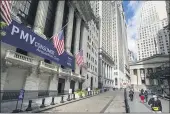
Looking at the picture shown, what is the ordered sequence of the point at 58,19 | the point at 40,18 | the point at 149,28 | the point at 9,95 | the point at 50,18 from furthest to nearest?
the point at 149,28
the point at 50,18
the point at 58,19
the point at 40,18
the point at 9,95

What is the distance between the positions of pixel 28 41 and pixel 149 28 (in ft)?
525

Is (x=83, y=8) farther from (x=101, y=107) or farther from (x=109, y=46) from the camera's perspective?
(x=109, y=46)

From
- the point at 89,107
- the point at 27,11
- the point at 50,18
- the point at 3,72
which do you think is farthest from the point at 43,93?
the point at 50,18

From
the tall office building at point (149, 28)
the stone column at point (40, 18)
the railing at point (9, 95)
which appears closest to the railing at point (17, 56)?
the railing at point (9, 95)

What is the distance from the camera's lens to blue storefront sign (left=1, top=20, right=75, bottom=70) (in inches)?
557

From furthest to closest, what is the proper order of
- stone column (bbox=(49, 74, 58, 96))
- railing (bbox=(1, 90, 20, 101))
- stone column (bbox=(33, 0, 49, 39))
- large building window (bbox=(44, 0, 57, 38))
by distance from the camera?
large building window (bbox=(44, 0, 57, 38)) → stone column (bbox=(49, 74, 58, 96)) → stone column (bbox=(33, 0, 49, 39)) → railing (bbox=(1, 90, 20, 101))

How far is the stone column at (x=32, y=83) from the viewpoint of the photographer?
17392mm

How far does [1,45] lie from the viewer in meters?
14.0

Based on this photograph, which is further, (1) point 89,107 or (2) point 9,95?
(2) point 9,95

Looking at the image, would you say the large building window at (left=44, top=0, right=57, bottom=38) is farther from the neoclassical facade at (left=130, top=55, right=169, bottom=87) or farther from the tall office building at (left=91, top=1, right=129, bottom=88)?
the neoclassical facade at (left=130, top=55, right=169, bottom=87)

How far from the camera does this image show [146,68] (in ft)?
305

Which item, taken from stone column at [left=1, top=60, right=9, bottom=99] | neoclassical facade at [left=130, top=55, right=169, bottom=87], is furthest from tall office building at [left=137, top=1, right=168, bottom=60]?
stone column at [left=1, top=60, right=9, bottom=99]

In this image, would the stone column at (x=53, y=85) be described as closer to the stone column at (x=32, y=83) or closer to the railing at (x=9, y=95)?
the stone column at (x=32, y=83)

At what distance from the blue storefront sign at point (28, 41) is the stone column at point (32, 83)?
9.16 feet
